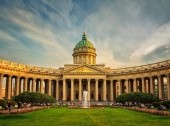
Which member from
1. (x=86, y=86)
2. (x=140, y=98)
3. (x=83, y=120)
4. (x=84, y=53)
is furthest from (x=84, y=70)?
(x=83, y=120)

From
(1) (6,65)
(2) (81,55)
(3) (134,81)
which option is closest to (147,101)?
(3) (134,81)

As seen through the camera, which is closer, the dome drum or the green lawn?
the green lawn

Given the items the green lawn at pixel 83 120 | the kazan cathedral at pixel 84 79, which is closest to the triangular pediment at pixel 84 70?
the kazan cathedral at pixel 84 79

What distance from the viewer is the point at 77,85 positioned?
10950 centimetres

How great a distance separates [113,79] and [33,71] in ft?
97.4

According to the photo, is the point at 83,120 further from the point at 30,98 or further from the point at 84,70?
the point at 84,70

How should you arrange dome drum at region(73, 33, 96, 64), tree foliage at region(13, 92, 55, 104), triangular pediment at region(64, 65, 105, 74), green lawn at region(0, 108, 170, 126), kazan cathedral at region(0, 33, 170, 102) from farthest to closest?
dome drum at region(73, 33, 96, 64), triangular pediment at region(64, 65, 105, 74), kazan cathedral at region(0, 33, 170, 102), tree foliage at region(13, 92, 55, 104), green lawn at region(0, 108, 170, 126)

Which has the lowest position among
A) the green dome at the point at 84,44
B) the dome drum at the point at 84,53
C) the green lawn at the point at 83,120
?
the green lawn at the point at 83,120

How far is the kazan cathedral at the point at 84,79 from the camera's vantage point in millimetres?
88025

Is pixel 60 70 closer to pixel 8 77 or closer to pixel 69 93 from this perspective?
pixel 69 93

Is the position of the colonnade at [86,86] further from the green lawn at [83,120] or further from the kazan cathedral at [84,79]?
the green lawn at [83,120]

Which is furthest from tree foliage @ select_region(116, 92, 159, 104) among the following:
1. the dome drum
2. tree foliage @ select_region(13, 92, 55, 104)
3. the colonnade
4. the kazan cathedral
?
the dome drum

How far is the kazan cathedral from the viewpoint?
88.0 metres

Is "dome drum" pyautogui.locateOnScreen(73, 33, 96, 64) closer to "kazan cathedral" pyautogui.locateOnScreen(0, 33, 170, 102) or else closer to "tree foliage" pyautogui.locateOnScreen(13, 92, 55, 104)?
"kazan cathedral" pyautogui.locateOnScreen(0, 33, 170, 102)
